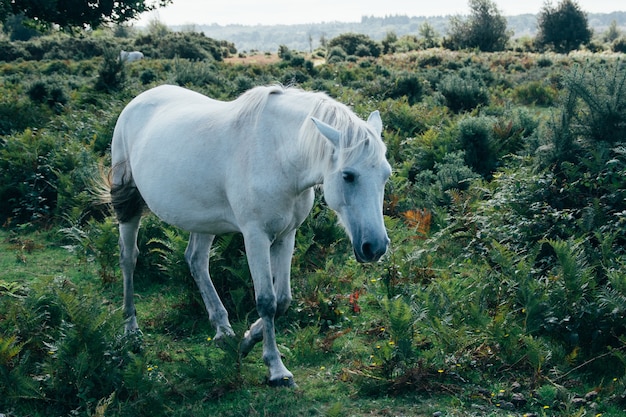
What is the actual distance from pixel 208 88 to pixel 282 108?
1280 centimetres

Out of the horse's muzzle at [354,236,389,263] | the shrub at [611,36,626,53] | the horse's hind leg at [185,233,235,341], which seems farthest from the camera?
the shrub at [611,36,626,53]

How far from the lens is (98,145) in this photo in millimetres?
10703

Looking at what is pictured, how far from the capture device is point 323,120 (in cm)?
383

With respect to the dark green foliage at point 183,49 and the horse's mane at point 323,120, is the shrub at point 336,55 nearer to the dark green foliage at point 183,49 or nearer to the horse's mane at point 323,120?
the dark green foliage at point 183,49

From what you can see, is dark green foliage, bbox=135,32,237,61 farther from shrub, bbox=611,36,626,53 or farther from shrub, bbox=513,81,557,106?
shrub, bbox=611,36,626,53

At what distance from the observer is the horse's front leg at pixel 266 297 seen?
4.13 meters

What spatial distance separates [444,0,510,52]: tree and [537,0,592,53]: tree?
123 inches

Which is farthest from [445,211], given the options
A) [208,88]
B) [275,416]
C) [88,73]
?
[88,73]

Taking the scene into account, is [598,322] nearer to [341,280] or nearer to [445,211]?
[341,280]

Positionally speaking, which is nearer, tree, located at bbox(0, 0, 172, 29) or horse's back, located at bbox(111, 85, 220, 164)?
horse's back, located at bbox(111, 85, 220, 164)

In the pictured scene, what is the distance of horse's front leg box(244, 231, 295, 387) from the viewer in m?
4.13

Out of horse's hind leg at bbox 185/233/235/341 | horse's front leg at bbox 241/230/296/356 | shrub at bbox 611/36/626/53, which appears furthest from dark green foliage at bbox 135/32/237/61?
horse's front leg at bbox 241/230/296/356

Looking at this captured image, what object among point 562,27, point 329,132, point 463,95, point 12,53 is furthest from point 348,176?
point 562,27

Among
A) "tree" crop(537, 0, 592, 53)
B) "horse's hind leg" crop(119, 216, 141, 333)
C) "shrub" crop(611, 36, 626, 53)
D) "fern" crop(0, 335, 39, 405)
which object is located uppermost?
"tree" crop(537, 0, 592, 53)
